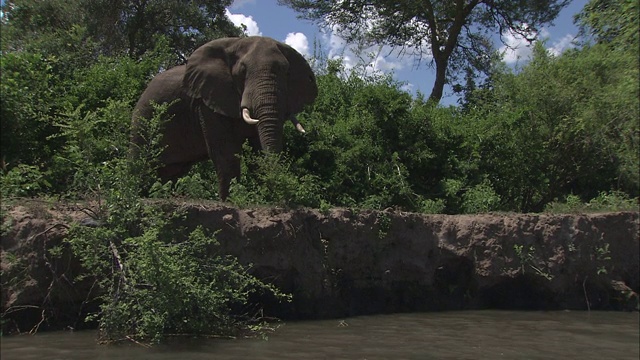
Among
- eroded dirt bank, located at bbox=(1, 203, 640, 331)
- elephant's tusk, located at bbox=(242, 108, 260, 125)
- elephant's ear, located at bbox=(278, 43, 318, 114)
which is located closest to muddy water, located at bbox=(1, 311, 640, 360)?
eroded dirt bank, located at bbox=(1, 203, 640, 331)

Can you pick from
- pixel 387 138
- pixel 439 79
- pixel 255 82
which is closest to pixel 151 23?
pixel 439 79

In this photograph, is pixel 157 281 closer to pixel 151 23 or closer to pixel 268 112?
pixel 268 112

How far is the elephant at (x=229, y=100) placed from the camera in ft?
29.7

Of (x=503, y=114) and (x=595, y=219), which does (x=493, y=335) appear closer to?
(x=595, y=219)

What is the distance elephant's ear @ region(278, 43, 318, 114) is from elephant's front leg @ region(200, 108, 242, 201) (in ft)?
2.78

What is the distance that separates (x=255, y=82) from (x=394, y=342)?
4074mm

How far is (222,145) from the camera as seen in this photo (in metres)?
9.49

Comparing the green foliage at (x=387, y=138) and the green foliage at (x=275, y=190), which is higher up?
the green foliage at (x=387, y=138)

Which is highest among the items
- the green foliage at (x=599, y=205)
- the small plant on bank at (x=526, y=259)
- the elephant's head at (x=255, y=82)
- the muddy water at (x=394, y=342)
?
the elephant's head at (x=255, y=82)

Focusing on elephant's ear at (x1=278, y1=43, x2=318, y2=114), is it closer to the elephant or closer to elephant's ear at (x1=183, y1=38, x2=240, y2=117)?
the elephant

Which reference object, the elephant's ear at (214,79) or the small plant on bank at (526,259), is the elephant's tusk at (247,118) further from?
the small plant on bank at (526,259)

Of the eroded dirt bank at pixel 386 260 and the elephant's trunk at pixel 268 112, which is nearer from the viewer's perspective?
the eroded dirt bank at pixel 386 260

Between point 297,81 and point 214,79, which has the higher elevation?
point 297,81

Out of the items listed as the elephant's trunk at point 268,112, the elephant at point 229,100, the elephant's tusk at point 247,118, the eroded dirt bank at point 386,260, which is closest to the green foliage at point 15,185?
the eroded dirt bank at point 386,260
